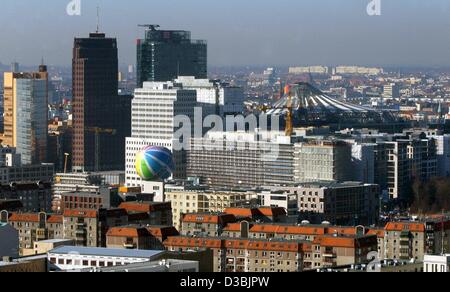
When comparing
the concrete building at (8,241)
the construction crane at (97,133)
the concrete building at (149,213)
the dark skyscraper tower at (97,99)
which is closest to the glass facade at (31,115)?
the dark skyscraper tower at (97,99)

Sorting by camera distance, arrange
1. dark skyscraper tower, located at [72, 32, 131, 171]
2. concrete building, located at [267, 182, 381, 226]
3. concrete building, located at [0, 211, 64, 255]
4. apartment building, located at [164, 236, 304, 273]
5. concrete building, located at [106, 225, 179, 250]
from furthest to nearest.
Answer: dark skyscraper tower, located at [72, 32, 131, 171] < concrete building, located at [267, 182, 381, 226] < concrete building, located at [0, 211, 64, 255] < concrete building, located at [106, 225, 179, 250] < apartment building, located at [164, 236, 304, 273]

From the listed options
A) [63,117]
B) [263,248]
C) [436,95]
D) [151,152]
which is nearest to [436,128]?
[63,117]

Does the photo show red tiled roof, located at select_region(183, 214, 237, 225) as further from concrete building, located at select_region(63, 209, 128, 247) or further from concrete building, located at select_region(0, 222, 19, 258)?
concrete building, located at select_region(0, 222, 19, 258)

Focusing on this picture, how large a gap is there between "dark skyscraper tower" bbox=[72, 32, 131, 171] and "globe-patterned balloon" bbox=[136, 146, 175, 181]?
1471cm

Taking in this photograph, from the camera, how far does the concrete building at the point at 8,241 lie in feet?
78.5

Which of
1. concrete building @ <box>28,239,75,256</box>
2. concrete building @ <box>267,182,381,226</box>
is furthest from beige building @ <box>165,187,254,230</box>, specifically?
concrete building @ <box>28,239,75,256</box>

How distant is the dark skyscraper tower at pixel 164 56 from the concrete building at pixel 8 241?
3228cm

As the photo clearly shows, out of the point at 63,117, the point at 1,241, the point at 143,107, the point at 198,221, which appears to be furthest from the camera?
the point at 63,117

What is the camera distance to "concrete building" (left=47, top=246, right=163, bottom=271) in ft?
64.9

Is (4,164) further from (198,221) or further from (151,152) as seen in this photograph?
(198,221)

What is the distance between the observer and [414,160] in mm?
44344

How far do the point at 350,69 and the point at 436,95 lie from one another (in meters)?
8.45

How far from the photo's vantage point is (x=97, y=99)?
53.2 metres

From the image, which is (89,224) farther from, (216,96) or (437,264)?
(216,96)
